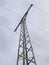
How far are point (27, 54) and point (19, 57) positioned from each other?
1.10 metres

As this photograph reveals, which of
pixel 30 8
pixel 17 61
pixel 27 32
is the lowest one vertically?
pixel 17 61

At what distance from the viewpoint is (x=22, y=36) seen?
25.8 m

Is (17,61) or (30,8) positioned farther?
(30,8)

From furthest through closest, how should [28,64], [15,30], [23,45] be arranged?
[15,30] < [23,45] < [28,64]

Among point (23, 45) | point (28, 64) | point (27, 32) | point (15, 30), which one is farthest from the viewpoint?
point (15, 30)

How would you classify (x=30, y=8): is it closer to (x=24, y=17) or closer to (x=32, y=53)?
(x=24, y=17)

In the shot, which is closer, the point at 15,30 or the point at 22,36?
the point at 22,36

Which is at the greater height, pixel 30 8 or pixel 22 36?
pixel 30 8

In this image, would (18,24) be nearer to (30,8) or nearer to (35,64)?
(30,8)

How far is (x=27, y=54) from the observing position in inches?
942

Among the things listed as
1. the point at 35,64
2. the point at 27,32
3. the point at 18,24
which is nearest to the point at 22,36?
the point at 27,32

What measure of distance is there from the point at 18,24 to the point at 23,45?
14.3 feet

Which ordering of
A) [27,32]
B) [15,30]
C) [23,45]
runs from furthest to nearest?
[15,30] → [27,32] → [23,45]

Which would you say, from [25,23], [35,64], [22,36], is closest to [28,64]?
[35,64]
